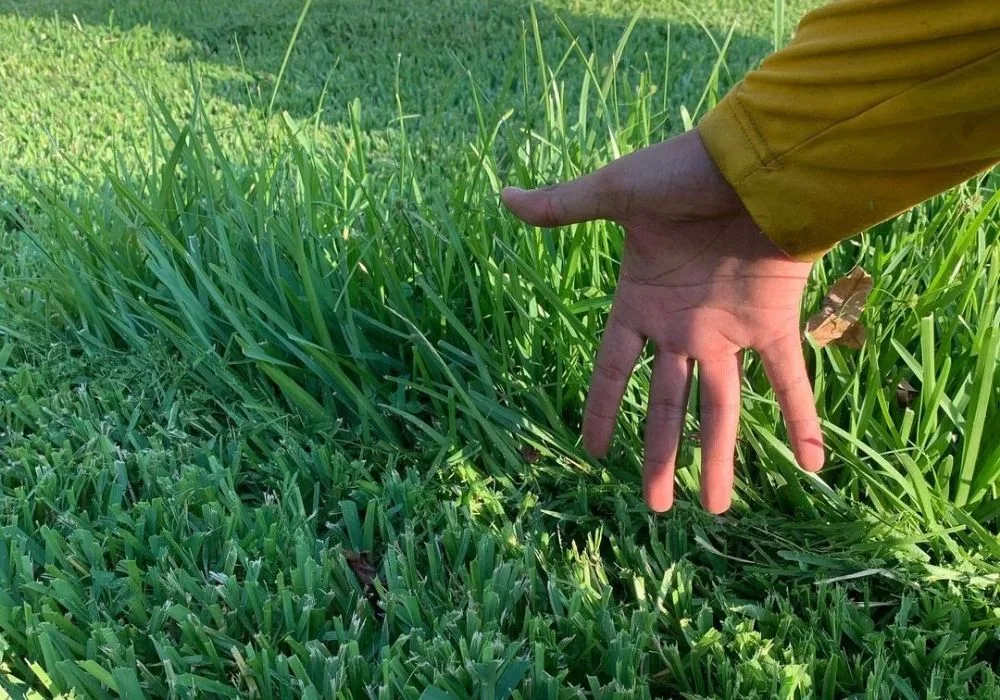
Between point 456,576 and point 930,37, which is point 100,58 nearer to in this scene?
point 456,576

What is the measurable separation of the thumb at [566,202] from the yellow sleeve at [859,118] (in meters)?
0.13

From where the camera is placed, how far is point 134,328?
5.22ft

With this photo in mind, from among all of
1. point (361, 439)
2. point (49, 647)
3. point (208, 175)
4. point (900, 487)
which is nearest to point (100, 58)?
point (208, 175)

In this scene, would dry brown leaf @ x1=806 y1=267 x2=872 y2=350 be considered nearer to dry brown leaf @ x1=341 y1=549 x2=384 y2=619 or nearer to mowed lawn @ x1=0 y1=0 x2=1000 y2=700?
mowed lawn @ x1=0 y1=0 x2=1000 y2=700

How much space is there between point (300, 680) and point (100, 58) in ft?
12.3

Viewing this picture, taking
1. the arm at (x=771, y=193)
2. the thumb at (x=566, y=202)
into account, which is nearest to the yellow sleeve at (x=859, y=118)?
the arm at (x=771, y=193)

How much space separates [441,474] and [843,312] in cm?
63

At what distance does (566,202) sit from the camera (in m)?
0.99

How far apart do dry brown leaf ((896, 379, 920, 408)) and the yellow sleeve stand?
42cm

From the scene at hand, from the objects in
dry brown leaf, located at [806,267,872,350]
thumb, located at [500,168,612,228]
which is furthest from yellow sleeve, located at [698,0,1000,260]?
dry brown leaf, located at [806,267,872,350]

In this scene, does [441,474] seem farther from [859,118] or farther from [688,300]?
[859,118]

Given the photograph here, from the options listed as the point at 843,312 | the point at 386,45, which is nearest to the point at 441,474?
the point at 843,312

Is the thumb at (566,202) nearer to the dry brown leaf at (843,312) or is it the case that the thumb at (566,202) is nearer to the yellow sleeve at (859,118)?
the yellow sleeve at (859,118)

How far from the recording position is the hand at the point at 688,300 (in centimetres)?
95
